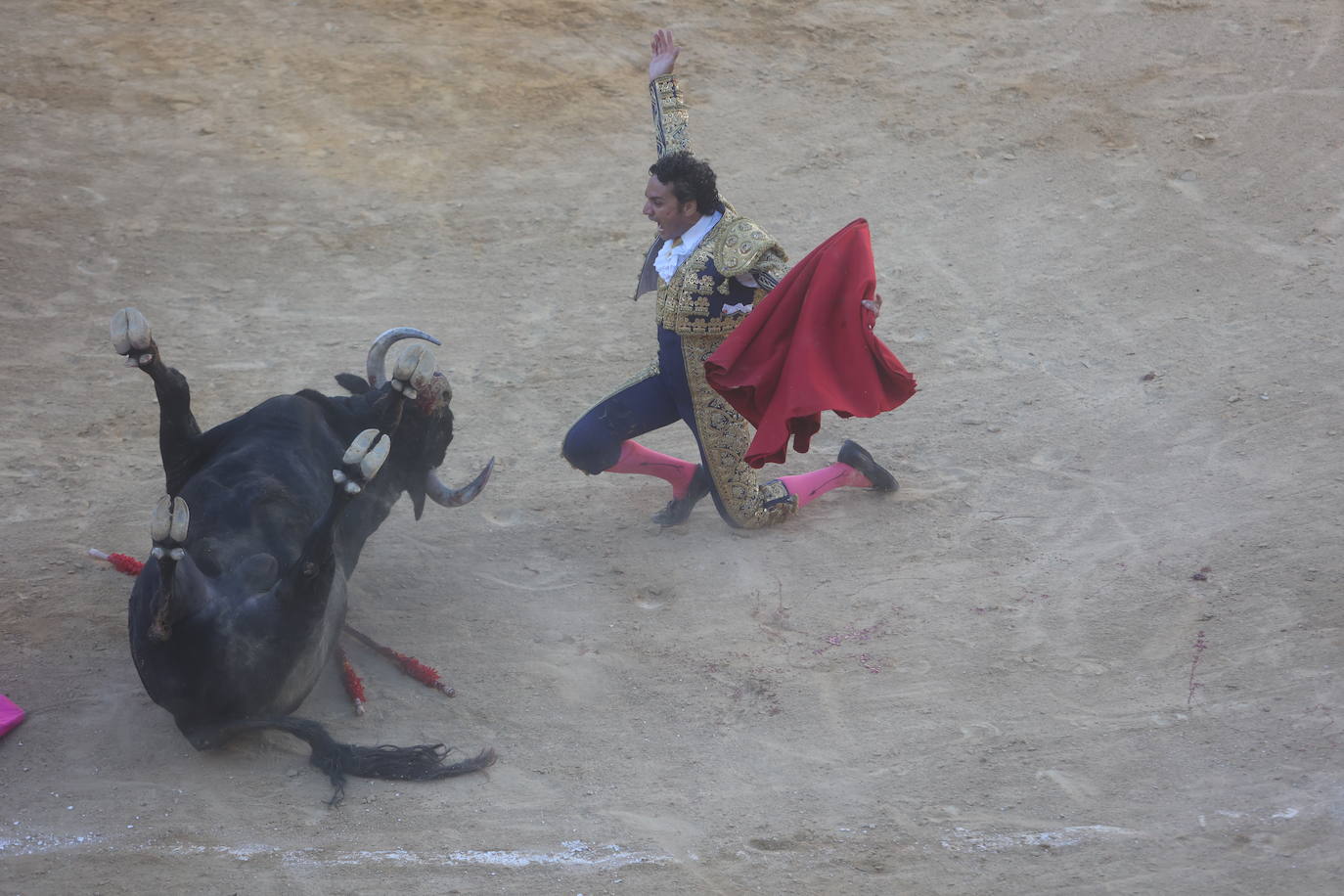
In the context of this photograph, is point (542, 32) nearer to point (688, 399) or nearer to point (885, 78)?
point (885, 78)

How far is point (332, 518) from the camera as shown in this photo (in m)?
3.94

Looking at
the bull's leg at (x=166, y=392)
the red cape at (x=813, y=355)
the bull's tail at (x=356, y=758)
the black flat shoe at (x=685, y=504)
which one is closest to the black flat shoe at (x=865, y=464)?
the black flat shoe at (x=685, y=504)

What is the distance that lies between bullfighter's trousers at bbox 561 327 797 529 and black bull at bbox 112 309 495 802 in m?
0.79

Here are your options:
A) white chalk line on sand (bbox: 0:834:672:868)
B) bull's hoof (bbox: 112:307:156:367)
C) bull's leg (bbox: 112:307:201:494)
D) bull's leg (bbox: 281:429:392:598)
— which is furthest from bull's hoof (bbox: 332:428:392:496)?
white chalk line on sand (bbox: 0:834:672:868)

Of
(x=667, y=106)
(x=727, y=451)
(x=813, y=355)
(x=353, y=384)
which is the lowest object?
(x=727, y=451)

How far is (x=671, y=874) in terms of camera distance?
373cm

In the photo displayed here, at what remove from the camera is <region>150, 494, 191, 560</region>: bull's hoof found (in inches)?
142

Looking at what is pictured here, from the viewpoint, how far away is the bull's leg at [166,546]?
362 cm

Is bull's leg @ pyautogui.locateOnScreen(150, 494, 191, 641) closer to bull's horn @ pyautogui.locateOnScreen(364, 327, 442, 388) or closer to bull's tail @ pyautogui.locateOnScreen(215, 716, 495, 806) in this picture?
bull's tail @ pyautogui.locateOnScreen(215, 716, 495, 806)

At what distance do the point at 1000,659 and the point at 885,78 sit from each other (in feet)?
21.0

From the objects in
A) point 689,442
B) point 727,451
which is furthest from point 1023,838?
point 689,442

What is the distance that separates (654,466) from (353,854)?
232cm

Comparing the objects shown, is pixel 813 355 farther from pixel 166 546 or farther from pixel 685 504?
pixel 166 546

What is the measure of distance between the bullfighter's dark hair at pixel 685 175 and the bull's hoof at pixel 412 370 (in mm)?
1113
